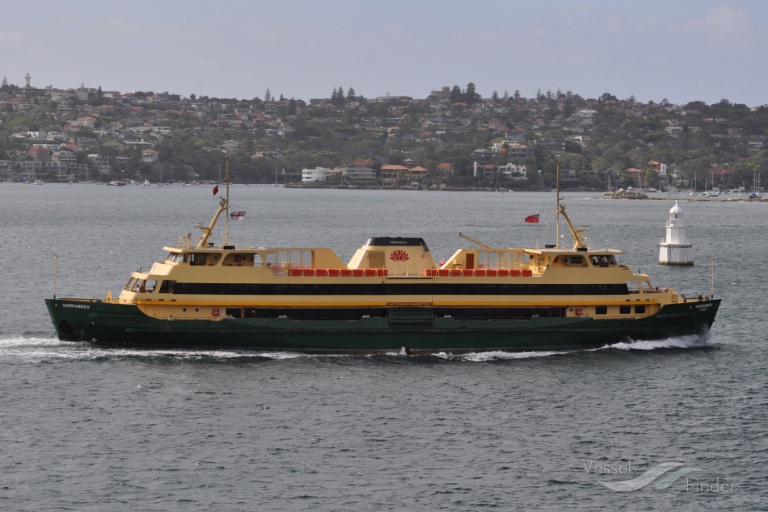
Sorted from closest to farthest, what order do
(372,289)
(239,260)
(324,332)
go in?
(324,332)
(372,289)
(239,260)

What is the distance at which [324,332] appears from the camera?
1724 inches

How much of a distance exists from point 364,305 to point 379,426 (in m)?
9.17

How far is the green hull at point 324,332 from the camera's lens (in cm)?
4331

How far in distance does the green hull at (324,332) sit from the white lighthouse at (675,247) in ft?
121

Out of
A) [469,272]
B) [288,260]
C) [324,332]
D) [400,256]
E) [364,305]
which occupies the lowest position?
[324,332]

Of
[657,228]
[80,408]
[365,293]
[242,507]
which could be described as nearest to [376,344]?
[365,293]

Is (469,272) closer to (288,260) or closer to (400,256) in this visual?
(400,256)

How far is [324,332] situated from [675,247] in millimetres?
42380

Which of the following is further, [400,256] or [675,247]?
[675,247]

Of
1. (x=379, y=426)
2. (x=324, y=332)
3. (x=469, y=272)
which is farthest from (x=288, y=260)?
(x=379, y=426)

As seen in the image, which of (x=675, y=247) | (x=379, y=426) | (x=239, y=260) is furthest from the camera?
(x=675, y=247)

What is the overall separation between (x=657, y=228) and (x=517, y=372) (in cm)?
9226

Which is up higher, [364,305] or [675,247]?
[364,305]

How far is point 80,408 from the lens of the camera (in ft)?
120
